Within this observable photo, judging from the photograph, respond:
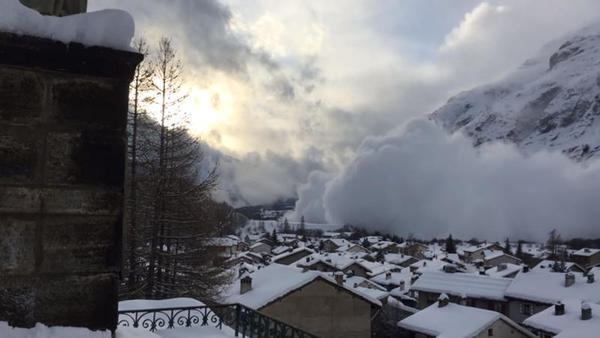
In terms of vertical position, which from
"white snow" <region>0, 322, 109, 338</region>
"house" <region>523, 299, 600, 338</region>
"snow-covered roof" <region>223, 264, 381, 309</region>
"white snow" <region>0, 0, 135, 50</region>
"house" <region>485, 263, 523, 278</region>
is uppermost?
"white snow" <region>0, 0, 135, 50</region>

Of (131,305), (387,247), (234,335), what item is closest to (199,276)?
(131,305)

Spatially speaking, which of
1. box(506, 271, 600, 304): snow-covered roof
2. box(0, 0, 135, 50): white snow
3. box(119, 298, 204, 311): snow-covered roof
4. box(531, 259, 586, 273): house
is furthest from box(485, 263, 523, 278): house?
box(0, 0, 135, 50): white snow

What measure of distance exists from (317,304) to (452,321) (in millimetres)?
10429

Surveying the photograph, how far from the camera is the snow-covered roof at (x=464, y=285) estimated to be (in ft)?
151

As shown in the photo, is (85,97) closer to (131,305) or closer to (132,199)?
(131,305)

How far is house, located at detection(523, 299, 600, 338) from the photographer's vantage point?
92.0ft

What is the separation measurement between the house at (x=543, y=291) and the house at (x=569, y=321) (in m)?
7.23

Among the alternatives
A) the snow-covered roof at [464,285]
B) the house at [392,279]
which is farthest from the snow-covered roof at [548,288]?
the house at [392,279]

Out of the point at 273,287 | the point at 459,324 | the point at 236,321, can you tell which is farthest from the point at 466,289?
the point at 236,321

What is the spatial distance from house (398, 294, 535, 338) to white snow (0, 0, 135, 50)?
28.6m

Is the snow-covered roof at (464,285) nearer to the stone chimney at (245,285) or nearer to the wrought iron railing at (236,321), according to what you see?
the stone chimney at (245,285)

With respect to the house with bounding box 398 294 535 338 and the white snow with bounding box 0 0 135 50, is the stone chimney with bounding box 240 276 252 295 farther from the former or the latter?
the white snow with bounding box 0 0 135 50

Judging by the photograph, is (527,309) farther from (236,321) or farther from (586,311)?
(236,321)

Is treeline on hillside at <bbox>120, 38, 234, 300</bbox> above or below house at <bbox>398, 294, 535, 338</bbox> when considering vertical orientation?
above
